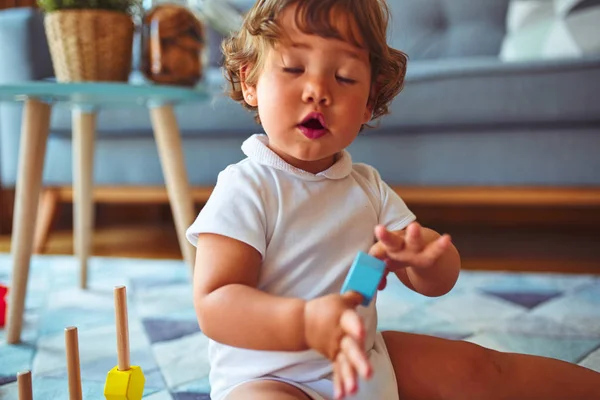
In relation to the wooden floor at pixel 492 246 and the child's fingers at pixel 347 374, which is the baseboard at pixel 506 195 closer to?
the wooden floor at pixel 492 246

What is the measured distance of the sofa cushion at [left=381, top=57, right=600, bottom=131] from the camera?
46.8 inches

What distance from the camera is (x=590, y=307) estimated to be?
3.18ft

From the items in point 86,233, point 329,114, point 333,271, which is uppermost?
point 329,114

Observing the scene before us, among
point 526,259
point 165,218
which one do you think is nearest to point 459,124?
point 526,259

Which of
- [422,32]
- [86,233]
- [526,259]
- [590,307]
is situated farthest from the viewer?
[422,32]

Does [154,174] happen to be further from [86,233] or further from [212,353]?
[212,353]

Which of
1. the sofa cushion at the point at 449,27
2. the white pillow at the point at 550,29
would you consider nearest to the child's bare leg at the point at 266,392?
the white pillow at the point at 550,29

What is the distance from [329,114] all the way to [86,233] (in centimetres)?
76

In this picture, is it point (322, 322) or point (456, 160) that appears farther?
point (456, 160)

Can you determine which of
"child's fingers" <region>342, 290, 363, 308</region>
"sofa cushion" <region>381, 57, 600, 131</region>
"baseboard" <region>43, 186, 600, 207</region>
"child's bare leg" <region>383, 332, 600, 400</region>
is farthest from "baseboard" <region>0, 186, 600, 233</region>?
"child's fingers" <region>342, 290, 363, 308</region>

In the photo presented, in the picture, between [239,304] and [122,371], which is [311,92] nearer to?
[239,304]

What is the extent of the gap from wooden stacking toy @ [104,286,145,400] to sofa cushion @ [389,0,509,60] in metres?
1.42

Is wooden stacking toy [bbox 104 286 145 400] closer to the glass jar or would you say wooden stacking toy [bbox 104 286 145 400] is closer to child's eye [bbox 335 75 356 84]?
child's eye [bbox 335 75 356 84]

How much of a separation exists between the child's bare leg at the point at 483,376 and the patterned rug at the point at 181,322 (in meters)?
0.17
